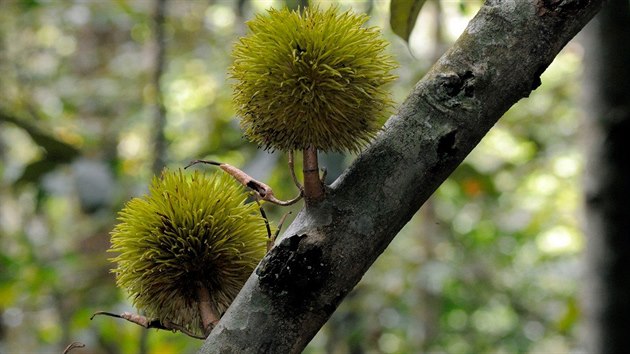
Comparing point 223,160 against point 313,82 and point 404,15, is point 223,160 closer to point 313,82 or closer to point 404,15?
point 404,15

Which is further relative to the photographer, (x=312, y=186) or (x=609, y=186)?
(x=609, y=186)

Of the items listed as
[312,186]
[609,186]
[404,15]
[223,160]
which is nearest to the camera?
[312,186]

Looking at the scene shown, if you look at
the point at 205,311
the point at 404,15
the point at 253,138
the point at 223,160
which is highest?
the point at 223,160

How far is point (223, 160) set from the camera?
2074 mm

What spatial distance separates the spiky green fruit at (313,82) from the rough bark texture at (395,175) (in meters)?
0.03

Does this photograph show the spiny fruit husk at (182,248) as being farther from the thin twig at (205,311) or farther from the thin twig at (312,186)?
the thin twig at (312,186)

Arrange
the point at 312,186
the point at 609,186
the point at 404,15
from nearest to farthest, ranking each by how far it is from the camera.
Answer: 1. the point at 312,186
2. the point at 404,15
3. the point at 609,186

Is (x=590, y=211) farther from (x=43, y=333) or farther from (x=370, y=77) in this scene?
(x=43, y=333)

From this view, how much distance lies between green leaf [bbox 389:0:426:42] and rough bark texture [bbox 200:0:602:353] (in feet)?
0.74

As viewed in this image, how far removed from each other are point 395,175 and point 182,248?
209 mm

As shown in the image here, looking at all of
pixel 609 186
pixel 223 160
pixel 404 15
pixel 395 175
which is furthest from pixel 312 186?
pixel 223 160

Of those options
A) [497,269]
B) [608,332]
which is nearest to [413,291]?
[497,269]

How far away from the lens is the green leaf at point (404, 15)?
0.79 meters

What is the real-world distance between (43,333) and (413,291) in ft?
5.05
